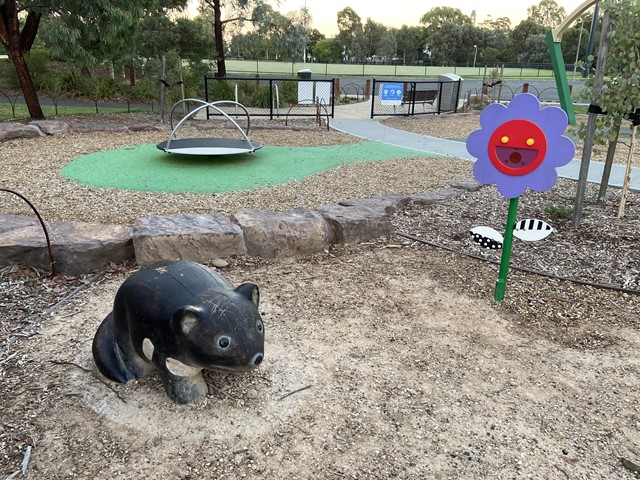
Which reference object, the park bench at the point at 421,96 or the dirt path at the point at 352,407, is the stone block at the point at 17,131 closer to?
the dirt path at the point at 352,407

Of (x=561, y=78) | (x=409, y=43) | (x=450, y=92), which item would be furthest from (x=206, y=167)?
(x=409, y=43)

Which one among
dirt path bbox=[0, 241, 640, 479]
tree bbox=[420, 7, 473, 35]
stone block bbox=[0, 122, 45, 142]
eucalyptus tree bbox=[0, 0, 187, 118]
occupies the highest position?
tree bbox=[420, 7, 473, 35]

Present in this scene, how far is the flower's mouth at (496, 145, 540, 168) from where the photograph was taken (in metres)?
3.01

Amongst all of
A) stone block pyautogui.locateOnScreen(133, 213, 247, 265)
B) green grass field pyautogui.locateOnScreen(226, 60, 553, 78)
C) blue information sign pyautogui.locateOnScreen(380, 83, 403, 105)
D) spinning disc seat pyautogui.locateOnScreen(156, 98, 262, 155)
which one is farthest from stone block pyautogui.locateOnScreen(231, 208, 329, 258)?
green grass field pyautogui.locateOnScreen(226, 60, 553, 78)

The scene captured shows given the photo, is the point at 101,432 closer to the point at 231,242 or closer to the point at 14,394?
the point at 14,394

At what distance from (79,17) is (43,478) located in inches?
414

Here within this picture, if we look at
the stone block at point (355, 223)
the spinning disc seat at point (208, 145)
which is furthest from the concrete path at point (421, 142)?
the stone block at point (355, 223)

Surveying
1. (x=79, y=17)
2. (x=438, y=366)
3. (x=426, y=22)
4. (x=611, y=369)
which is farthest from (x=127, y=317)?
(x=426, y=22)

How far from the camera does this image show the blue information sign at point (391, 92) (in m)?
14.7

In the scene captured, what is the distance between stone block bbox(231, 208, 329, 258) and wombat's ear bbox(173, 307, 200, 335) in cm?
210

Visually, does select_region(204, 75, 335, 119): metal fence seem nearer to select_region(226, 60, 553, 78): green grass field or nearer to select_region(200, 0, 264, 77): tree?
select_region(200, 0, 264, 77): tree

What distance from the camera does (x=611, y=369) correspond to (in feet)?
8.96

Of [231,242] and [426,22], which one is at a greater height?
[426,22]

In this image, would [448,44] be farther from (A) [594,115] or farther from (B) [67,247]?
(B) [67,247]
